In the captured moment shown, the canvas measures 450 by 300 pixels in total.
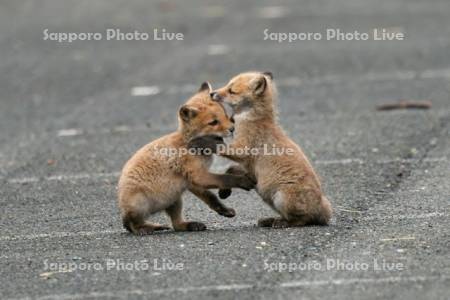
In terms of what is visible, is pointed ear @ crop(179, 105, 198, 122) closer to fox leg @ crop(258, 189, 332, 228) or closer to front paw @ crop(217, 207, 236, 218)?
front paw @ crop(217, 207, 236, 218)

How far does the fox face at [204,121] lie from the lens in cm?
1062

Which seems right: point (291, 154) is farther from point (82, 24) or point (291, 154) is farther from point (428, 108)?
point (82, 24)

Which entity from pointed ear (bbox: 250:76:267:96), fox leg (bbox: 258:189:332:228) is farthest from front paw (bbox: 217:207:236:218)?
pointed ear (bbox: 250:76:267:96)

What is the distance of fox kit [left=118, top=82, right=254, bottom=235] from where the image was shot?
10383 millimetres

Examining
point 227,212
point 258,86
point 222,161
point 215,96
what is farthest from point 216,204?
point 222,161

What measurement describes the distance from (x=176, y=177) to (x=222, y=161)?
6.56ft

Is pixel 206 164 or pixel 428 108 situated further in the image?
pixel 428 108

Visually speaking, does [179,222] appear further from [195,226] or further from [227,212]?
[227,212]

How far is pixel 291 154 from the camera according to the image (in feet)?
34.8

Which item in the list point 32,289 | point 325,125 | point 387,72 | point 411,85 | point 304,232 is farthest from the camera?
point 387,72

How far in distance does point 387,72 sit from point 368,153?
258 inches

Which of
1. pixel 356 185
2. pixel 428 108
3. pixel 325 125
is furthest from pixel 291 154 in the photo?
pixel 428 108

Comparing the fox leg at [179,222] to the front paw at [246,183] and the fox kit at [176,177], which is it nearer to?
the fox kit at [176,177]

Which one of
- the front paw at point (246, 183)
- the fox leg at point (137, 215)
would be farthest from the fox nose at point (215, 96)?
the fox leg at point (137, 215)
